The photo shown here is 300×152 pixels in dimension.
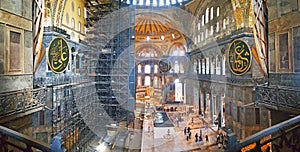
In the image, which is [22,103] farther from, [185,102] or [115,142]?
[185,102]

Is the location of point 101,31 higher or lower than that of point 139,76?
higher

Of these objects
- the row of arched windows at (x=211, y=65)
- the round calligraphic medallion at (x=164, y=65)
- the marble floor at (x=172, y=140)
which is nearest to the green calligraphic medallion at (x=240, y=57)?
the row of arched windows at (x=211, y=65)

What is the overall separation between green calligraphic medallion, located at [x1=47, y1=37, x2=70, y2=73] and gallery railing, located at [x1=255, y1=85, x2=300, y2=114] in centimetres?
929

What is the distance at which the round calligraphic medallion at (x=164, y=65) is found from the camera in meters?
37.6

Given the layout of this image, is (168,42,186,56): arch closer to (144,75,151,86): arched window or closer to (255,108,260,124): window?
(144,75,151,86): arched window

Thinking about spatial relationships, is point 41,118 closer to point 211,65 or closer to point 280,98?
point 280,98

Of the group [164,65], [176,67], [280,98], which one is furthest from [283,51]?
[164,65]

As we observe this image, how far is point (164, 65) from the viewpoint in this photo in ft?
124

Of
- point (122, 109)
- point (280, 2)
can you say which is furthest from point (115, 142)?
point (280, 2)

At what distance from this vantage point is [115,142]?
15.9 m

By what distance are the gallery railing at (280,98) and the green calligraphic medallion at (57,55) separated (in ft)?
30.5

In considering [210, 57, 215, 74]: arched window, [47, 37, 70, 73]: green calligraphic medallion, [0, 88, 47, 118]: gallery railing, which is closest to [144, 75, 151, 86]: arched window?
[210, 57, 215, 74]: arched window

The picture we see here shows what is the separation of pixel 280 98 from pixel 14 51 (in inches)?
355

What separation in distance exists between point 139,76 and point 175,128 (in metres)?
25.0
